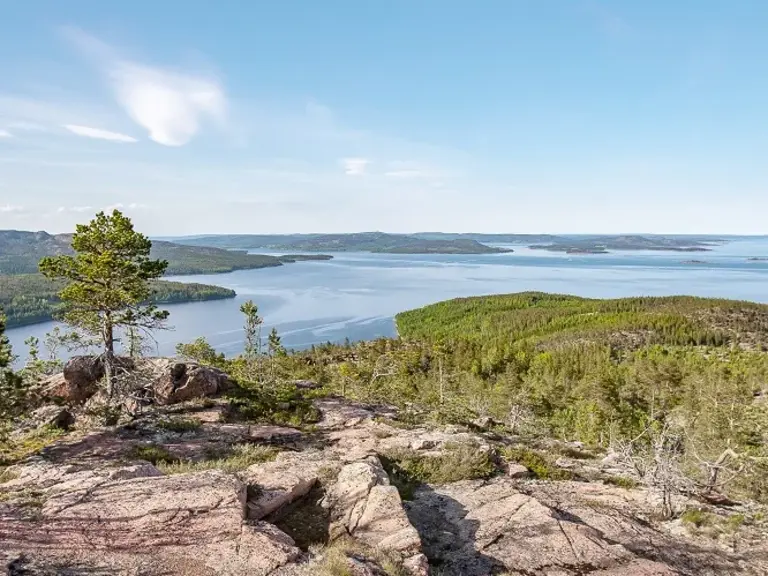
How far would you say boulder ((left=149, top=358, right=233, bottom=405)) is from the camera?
91.3ft

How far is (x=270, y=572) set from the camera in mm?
9148

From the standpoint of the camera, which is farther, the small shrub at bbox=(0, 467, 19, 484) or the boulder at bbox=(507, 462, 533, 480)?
the boulder at bbox=(507, 462, 533, 480)

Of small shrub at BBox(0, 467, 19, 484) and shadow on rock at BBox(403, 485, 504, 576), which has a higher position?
small shrub at BBox(0, 467, 19, 484)

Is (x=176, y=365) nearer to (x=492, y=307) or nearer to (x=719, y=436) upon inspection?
(x=719, y=436)

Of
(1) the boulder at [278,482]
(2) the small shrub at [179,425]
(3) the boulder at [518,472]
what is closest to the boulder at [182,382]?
(2) the small shrub at [179,425]

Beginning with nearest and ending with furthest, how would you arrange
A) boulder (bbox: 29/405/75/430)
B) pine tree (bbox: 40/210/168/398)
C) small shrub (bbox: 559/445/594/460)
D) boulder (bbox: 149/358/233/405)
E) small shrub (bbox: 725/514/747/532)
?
small shrub (bbox: 725/514/747/532) → small shrub (bbox: 559/445/594/460) → boulder (bbox: 29/405/75/430) → pine tree (bbox: 40/210/168/398) → boulder (bbox: 149/358/233/405)

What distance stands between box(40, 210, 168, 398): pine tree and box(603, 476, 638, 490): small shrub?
848 inches

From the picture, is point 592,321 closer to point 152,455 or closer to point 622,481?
point 622,481

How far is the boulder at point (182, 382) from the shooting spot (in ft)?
91.3

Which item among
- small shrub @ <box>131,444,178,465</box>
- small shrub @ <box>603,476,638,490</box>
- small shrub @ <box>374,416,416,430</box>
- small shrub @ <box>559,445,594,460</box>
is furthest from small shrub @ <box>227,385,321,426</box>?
small shrub @ <box>603,476,638,490</box>

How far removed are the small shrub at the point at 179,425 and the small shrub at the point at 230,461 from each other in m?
3.77

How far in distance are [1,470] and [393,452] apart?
12.9m

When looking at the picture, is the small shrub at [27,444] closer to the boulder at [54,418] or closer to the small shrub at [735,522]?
the boulder at [54,418]

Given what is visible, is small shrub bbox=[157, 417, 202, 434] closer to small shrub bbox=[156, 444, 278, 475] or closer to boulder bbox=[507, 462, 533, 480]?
small shrub bbox=[156, 444, 278, 475]
